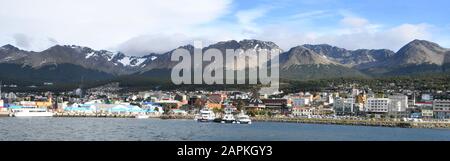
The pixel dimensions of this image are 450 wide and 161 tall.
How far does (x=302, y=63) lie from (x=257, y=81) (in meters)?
53.0

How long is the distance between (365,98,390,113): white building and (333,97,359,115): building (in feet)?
8.37

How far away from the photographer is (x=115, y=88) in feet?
509

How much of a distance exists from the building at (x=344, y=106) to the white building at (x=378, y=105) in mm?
2552

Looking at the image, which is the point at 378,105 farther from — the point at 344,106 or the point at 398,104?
the point at 344,106

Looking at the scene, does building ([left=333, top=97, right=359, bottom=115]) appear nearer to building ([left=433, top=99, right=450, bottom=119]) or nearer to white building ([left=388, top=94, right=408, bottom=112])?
white building ([left=388, top=94, right=408, bottom=112])

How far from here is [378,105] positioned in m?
88.1

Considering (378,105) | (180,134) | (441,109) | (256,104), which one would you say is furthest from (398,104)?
(180,134)

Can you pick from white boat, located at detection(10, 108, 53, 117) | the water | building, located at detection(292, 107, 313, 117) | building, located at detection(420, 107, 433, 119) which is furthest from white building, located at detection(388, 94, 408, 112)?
white boat, located at detection(10, 108, 53, 117)

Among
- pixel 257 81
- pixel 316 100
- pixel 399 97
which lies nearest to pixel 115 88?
pixel 257 81

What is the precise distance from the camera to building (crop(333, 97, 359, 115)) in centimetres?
9140

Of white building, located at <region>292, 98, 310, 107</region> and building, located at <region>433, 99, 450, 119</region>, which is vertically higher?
white building, located at <region>292, 98, 310, 107</region>
